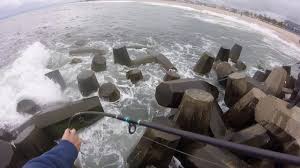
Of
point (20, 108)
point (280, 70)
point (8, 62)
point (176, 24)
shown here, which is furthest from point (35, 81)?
point (176, 24)

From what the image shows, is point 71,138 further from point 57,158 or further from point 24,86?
point 24,86

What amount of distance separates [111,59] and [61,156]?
9293 millimetres

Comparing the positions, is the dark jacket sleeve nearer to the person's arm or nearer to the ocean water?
the person's arm

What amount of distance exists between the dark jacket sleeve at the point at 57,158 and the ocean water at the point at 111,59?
149 inches

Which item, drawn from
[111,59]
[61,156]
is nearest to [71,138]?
[61,156]

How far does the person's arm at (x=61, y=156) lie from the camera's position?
180 cm

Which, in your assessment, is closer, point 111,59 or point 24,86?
point 24,86

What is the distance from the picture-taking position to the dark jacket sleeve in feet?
5.89

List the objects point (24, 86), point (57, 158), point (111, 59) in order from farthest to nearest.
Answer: point (111, 59) < point (24, 86) < point (57, 158)

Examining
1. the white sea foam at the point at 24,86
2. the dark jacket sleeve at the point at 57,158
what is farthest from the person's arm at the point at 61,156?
the white sea foam at the point at 24,86

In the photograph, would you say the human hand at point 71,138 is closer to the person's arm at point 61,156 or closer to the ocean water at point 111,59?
the person's arm at point 61,156

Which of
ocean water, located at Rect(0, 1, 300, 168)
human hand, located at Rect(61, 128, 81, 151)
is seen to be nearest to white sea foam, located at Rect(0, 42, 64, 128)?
ocean water, located at Rect(0, 1, 300, 168)

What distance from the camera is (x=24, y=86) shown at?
8969 millimetres

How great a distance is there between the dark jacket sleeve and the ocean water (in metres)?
3.80
